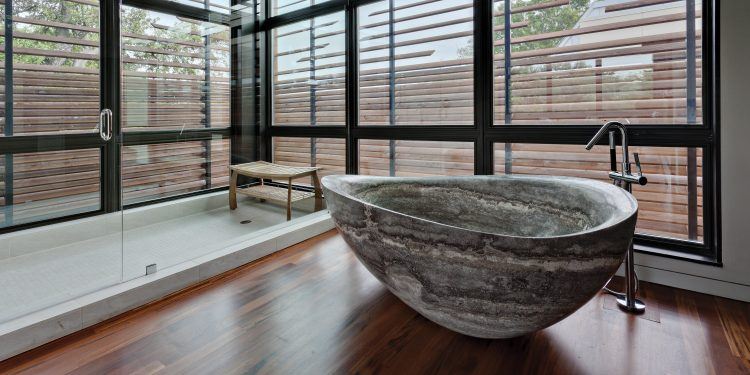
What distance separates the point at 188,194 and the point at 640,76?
3.23m

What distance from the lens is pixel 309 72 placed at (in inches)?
141

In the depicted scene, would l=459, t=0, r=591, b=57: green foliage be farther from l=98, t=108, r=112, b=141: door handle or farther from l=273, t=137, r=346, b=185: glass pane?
l=98, t=108, r=112, b=141: door handle

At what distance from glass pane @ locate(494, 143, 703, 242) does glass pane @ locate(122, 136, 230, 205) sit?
2620 millimetres

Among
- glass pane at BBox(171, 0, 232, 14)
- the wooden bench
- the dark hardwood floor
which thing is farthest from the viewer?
the wooden bench

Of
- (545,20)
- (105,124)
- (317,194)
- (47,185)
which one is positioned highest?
(545,20)

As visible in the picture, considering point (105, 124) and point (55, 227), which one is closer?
point (105, 124)

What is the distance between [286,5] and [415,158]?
1897 millimetres

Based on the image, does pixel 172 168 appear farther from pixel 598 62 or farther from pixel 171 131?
pixel 598 62

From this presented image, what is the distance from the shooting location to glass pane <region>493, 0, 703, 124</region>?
2.02m

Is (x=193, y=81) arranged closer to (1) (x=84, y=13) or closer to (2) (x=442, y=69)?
(1) (x=84, y=13)

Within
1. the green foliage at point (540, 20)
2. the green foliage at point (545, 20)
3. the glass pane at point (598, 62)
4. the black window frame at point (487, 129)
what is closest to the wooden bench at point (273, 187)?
the black window frame at point (487, 129)

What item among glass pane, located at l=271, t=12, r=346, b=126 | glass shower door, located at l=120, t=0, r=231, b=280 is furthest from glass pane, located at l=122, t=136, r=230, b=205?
glass pane, located at l=271, t=12, r=346, b=126

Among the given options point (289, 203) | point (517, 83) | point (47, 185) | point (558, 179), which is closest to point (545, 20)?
point (517, 83)

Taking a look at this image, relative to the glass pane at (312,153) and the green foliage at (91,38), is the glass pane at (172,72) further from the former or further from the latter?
the glass pane at (312,153)
